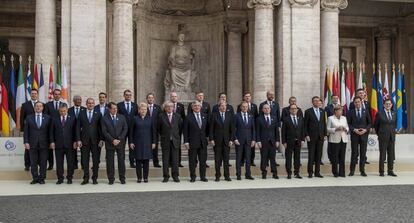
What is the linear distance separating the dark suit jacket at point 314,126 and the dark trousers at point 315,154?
0.09 meters

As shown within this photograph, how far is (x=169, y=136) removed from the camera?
36.7 feet

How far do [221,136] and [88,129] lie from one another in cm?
263

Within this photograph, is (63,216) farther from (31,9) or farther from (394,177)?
(31,9)

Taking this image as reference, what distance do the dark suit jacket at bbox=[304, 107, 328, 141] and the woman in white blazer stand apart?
0.54ft

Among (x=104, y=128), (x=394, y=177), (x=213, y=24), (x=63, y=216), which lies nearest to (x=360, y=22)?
(x=213, y=24)

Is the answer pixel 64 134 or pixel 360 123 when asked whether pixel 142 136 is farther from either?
pixel 360 123

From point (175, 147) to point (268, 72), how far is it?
467 cm

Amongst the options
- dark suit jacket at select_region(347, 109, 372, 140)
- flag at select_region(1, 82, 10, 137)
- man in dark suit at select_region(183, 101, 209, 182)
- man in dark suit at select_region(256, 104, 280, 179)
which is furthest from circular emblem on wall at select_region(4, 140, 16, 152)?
dark suit jacket at select_region(347, 109, 372, 140)

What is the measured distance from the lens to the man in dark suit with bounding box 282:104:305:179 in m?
11.6

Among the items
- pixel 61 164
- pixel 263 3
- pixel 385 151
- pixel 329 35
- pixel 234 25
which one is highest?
pixel 263 3

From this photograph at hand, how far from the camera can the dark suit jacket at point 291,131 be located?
11.6 m

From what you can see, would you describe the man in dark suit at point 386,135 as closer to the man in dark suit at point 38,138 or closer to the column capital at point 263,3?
the column capital at point 263,3

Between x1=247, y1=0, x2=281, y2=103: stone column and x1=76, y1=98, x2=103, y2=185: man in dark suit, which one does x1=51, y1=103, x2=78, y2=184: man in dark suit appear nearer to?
x1=76, y1=98, x2=103, y2=185: man in dark suit

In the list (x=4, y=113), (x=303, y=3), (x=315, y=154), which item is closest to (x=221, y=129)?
(x=315, y=154)
